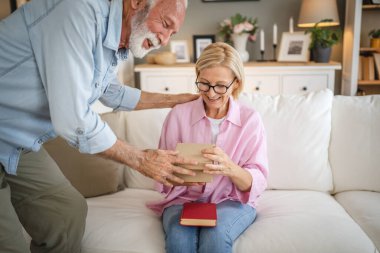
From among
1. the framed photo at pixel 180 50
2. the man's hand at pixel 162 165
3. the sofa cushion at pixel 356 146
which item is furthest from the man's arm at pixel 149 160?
the framed photo at pixel 180 50

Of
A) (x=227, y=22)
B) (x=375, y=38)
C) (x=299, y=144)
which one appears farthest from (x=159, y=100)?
(x=375, y=38)

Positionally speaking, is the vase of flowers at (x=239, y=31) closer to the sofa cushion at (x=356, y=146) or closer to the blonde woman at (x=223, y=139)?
the sofa cushion at (x=356, y=146)

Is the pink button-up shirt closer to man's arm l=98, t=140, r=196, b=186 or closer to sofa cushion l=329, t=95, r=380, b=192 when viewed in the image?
man's arm l=98, t=140, r=196, b=186

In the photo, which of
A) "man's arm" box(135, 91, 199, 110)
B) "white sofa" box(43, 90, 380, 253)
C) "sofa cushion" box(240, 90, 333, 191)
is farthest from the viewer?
"sofa cushion" box(240, 90, 333, 191)

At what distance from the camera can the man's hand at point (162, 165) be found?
117 centimetres

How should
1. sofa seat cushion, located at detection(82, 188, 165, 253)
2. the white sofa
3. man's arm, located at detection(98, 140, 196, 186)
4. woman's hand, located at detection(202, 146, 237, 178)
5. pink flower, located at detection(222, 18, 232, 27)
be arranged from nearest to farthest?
man's arm, located at detection(98, 140, 196, 186), woman's hand, located at detection(202, 146, 237, 178), sofa seat cushion, located at detection(82, 188, 165, 253), the white sofa, pink flower, located at detection(222, 18, 232, 27)

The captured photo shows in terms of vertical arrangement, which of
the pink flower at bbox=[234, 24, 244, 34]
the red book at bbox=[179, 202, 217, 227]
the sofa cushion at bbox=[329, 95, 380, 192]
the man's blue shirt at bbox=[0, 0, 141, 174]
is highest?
the pink flower at bbox=[234, 24, 244, 34]

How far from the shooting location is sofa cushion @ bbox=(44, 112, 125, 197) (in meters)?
1.78

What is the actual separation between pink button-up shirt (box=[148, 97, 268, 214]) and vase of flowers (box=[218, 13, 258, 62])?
2.08 metres

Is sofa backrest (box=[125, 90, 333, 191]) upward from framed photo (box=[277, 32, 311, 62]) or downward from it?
downward

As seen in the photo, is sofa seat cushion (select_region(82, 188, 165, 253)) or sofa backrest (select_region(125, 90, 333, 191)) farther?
sofa backrest (select_region(125, 90, 333, 191))

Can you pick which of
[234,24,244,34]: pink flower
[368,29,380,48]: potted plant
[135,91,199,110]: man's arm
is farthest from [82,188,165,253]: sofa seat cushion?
[368,29,380,48]: potted plant

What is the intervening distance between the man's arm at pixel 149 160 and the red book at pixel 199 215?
18 cm

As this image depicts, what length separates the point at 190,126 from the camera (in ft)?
5.28
